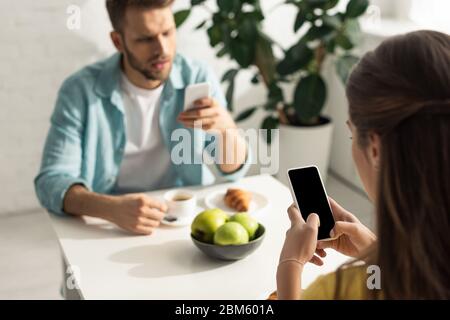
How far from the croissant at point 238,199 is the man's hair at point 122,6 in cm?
62

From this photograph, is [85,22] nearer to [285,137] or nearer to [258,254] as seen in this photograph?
[285,137]

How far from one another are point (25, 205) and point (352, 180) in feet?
5.66

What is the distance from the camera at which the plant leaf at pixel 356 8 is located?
2.78m

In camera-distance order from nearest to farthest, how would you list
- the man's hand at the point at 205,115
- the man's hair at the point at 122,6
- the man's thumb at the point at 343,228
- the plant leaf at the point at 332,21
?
the man's thumb at the point at 343,228 < the man's hand at the point at 205,115 < the man's hair at the point at 122,6 < the plant leaf at the point at 332,21

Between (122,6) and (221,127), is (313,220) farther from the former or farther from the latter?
(122,6)

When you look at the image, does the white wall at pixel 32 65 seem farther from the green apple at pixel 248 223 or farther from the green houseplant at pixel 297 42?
the green apple at pixel 248 223

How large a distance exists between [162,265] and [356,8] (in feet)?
5.98

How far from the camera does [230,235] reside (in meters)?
1.36

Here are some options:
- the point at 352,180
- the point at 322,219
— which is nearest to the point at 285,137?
the point at 352,180

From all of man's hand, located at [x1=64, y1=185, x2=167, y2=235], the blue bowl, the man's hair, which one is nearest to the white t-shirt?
the man's hair

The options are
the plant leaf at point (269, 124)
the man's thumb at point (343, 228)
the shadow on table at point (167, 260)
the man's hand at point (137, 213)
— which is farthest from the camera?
the plant leaf at point (269, 124)

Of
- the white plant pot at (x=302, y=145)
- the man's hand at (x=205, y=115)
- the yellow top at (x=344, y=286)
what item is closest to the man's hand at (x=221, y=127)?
the man's hand at (x=205, y=115)

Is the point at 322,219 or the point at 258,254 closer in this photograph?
the point at 322,219
